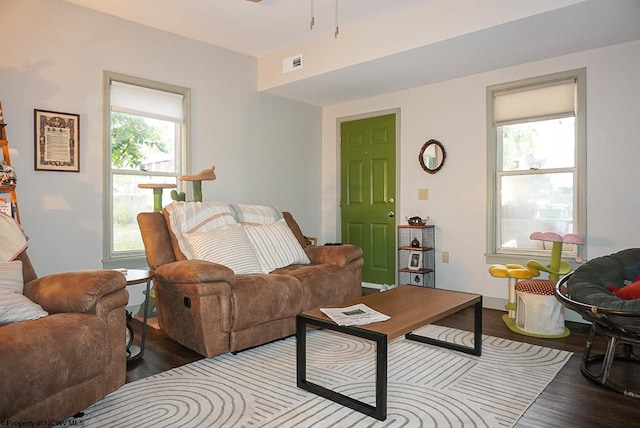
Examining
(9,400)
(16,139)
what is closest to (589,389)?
(9,400)

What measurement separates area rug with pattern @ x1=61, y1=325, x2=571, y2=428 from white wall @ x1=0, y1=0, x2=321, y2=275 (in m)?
1.74

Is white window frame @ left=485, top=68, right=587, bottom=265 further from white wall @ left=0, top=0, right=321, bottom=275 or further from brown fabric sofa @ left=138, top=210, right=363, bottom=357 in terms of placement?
white wall @ left=0, top=0, right=321, bottom=275

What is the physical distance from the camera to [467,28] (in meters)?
3.17

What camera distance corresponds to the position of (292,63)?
4.39m

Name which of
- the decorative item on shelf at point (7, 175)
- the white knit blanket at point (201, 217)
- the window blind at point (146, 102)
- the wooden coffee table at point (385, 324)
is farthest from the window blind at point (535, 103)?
the decorative item on shelf at point (7, 175)

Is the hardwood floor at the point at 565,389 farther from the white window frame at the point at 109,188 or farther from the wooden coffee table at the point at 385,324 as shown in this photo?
the white window frame at the point at 109,188

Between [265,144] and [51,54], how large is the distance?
220 centimetres

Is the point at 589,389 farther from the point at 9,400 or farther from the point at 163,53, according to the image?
the point at 163,53

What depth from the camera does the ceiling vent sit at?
4328 millimetres

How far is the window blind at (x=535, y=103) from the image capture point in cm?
371

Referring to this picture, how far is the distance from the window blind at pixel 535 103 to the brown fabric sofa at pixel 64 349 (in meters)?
3.63

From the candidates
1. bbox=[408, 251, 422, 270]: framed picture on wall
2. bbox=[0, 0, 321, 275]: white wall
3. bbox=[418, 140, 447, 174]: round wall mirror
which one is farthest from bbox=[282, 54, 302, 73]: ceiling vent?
bbox=[408, 251, 422, 270]: framed picture on wall

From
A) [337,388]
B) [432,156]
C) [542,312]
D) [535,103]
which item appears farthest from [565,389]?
[432,156]

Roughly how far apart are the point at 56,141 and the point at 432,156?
352 cm
